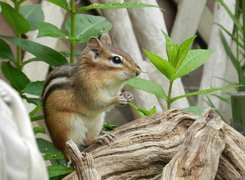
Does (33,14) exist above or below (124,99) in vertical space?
above

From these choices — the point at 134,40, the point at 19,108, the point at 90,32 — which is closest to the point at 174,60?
the point at 90,32

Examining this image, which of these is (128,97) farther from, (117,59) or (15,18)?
(15,18)

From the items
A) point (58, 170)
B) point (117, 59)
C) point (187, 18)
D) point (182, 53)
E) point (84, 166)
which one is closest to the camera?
point (84, 166)

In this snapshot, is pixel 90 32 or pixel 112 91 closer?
pixel 90 32

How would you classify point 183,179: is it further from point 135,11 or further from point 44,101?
point 135,11

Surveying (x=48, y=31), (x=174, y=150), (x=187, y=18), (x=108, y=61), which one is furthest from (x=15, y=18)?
(x=187, y=18)

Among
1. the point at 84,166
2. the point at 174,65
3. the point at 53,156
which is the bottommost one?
the point at 53,156
